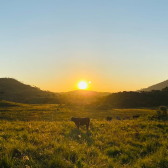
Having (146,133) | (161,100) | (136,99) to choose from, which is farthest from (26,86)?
(146,133)

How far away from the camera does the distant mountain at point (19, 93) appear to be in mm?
91938

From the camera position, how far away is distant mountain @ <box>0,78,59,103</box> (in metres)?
91.9

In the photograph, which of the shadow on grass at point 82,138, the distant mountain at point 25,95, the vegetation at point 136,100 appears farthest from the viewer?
the distant mountain at point 25,95

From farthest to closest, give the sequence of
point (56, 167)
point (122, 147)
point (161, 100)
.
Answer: point (161, 100) < point (122, 147) < point (56, 167)

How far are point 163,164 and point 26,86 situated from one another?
127677 mm

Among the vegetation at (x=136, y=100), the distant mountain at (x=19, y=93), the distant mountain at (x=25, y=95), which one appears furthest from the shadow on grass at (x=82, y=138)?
the distant mountain at (x=19, y=93)

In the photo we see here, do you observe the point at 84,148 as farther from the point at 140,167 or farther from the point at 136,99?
the point at 136,99

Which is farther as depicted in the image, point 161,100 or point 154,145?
point 161,100

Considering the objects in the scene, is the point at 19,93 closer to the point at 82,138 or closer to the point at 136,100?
the point at 136,100

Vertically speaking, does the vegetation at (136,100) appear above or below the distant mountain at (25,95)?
below

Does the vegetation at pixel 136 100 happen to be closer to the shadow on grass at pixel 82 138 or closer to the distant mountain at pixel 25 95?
the distant mountain at pixel 25 95

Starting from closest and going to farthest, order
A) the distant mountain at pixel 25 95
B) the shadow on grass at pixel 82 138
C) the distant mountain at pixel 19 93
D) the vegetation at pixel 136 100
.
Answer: the shadow on grass at pixel 82 138 < the vegetation at pixel 136 100 < the distant mountain at pixel 25 95 < the distant mountain at pixel 19 93

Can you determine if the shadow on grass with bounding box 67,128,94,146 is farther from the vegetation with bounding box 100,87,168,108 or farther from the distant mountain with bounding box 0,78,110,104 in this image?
the distant mountain with bounding box 0,78,110,104

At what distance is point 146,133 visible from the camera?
1181cm
